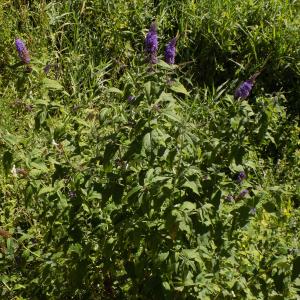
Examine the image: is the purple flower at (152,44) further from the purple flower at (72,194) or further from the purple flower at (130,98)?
the purple flower at (72,194)

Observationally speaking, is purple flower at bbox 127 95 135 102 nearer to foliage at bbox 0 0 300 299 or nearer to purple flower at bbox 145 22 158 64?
foliage at bbox 0 0 300 299

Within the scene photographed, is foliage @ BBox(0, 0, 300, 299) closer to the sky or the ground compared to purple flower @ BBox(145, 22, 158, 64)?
closer to the ground

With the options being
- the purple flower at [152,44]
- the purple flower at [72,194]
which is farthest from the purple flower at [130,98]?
the purple flower at [72,194]

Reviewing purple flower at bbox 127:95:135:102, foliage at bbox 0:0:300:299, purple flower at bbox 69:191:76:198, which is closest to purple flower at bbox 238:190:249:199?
foliage at bbox 0:0:300:299

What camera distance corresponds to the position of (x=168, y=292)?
2.43 metres

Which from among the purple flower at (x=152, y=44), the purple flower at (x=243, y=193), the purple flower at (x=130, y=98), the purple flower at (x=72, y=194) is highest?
the purple flower at (x=152, y=44)

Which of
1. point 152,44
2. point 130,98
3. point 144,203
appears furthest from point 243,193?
point 152,44

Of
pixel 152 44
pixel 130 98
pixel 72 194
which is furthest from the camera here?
pixel 72 194

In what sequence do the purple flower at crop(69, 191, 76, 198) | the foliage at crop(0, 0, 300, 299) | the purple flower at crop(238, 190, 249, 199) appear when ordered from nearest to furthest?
the foliage at crop(0, 0, 300, 299) → the purple flower at crop(238, 190, 249, 199) → the purple flower at crop(69, 191, 76, 198)

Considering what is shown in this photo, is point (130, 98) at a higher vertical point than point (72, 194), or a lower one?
higher

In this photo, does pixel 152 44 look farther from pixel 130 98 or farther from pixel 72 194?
pixel 72 194

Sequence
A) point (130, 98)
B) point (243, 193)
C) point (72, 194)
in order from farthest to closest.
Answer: point (72, 194), point (243, 193), point (130, 98)

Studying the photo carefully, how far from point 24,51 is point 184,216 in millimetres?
875

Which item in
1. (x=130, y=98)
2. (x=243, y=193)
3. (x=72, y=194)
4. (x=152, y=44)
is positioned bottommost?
(x=72, y=194)
